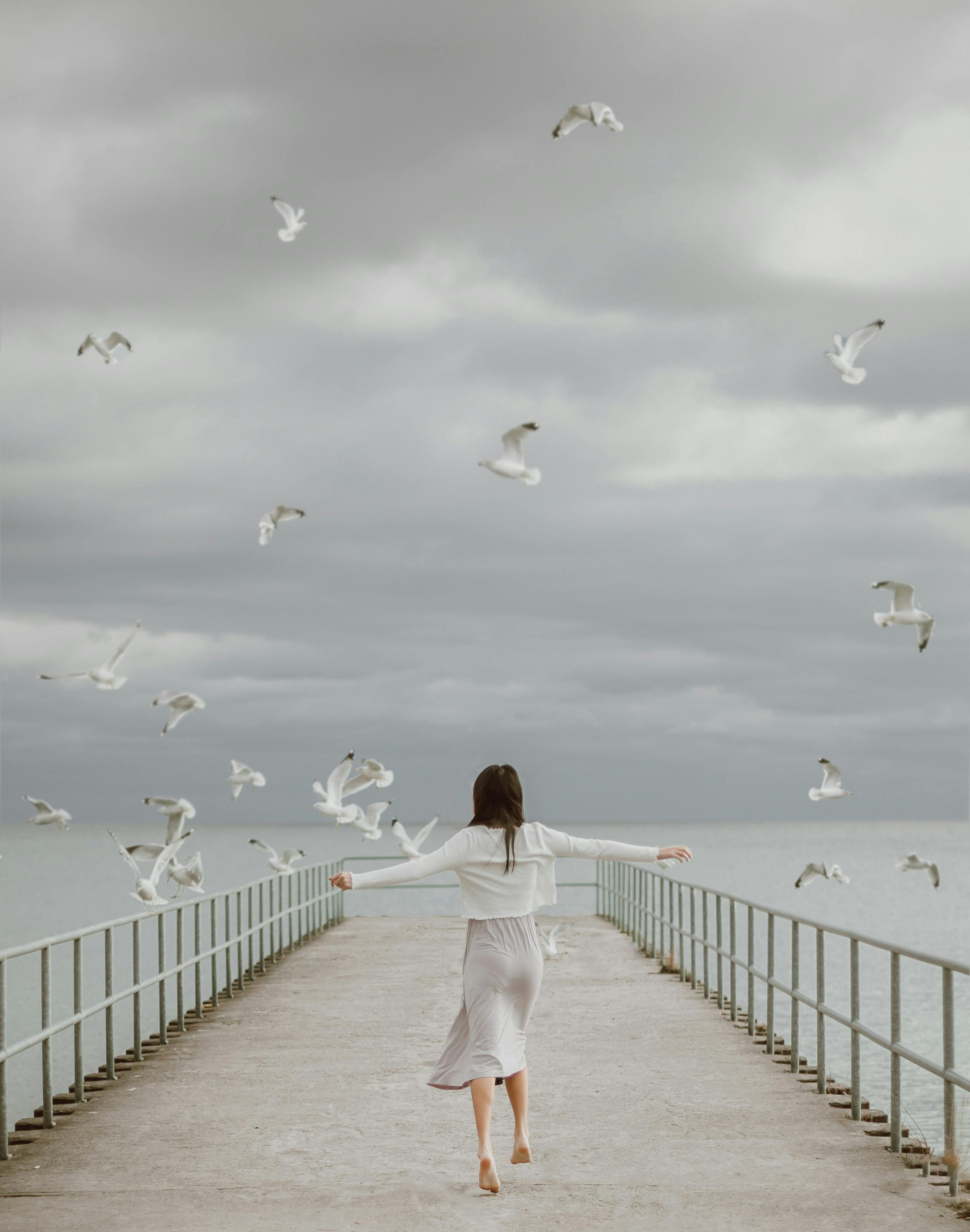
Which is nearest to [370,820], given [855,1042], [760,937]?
[855,1042]

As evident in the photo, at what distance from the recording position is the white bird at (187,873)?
34.2ft

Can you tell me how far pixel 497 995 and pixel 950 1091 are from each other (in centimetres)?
208

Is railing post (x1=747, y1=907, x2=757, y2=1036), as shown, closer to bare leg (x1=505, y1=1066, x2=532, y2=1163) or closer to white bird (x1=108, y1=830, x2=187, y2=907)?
white bird (x1=108, y1=830, x2=187, y2=907)

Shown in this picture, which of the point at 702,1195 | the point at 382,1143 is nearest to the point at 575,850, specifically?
the point at 702,1195

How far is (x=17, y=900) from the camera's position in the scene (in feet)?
340

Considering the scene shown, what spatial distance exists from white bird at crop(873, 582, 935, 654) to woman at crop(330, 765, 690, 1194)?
4339 mm

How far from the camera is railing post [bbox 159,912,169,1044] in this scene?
1120cm

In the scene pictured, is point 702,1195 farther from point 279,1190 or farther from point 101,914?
point 101,914

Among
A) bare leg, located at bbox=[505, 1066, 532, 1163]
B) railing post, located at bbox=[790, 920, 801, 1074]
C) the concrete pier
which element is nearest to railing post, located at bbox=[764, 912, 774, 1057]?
the concrete pier

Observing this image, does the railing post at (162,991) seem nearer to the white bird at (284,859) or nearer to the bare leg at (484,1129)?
the white bird at (284,859)

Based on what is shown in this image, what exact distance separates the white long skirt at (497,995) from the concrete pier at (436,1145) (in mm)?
525

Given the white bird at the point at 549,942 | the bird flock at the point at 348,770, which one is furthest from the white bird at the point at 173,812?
the white bird at the point at 549,942

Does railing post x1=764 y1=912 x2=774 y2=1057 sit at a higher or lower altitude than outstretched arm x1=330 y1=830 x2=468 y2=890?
lower

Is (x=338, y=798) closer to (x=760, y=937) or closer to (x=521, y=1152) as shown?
(x=521, y=1152)
